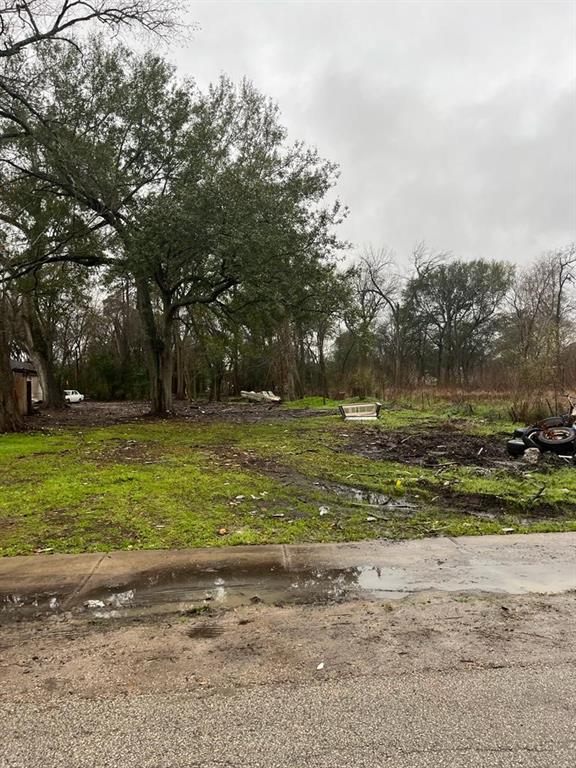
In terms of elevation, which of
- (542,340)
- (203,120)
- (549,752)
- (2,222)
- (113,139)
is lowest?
(549,752)

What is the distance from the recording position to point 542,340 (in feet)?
57.1

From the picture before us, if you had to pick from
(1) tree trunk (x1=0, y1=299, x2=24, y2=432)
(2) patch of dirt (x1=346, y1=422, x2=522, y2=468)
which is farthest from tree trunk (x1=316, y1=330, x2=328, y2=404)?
(1) tree trunk (x1=0, y1=299, x2=24, y2=432)

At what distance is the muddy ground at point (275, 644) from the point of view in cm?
288

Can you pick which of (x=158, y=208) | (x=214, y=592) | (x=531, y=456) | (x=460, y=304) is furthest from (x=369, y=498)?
(x=460, y=304)

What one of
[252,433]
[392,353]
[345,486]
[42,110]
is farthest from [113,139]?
[392,353]

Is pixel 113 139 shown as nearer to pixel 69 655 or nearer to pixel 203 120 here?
pixel 203 120

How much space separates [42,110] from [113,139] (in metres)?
2.03

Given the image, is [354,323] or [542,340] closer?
[542,340]

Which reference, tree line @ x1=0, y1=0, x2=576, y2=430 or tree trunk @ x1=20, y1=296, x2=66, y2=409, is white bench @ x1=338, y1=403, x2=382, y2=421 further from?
tree trunk @ x1=20, y1=296, x2=66, y2=409

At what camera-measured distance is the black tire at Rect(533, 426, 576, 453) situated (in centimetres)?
1043

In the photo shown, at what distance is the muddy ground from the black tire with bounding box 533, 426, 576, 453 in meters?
7.33

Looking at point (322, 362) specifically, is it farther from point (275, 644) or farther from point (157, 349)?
point (275, 644)

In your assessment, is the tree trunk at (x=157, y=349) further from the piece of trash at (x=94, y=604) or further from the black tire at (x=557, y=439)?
the piece of trash at (x=94, y=604)

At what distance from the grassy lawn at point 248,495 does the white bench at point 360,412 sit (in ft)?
22.3
